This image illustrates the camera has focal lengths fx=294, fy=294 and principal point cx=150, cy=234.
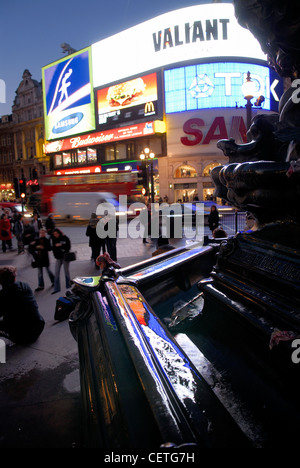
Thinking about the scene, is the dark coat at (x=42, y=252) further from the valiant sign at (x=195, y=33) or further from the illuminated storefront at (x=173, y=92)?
the valiant sign at (x=195, y=33)

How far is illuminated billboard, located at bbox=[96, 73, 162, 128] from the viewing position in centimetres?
3400

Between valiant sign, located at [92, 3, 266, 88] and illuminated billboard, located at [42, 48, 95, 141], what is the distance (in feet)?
17.7

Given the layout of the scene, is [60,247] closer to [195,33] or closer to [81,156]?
[195,33]

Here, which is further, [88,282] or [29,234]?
[29,234]

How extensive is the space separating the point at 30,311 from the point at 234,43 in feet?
118

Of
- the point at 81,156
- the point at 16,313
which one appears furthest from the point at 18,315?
the point at 81,156

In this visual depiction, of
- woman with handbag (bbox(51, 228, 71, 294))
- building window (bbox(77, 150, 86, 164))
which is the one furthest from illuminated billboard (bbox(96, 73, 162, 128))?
woman with handbag (bbox(51, 228, 71, 294))

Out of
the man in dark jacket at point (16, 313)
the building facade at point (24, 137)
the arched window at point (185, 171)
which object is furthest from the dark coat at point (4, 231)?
the building facade at point (24, 137)

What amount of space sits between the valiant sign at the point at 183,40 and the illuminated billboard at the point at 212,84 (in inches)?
46.8

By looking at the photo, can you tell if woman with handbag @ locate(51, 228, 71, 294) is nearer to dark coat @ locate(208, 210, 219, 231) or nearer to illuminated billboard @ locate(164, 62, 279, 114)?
dark coat @ locate(208, 210, 219, 231)

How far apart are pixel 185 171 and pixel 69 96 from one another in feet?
69.6

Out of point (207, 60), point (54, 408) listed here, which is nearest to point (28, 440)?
point (54, 408)

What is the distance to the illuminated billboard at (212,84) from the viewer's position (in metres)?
31.0

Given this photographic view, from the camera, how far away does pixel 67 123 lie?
142ft
